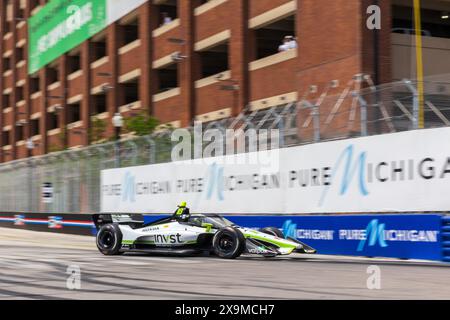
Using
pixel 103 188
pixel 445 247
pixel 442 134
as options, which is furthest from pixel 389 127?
pixel 103 188

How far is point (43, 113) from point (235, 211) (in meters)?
30.4

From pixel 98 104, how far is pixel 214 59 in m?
12.8

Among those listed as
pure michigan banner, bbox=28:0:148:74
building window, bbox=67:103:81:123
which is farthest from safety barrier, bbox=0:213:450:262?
building window, bbox=67:103:81:123

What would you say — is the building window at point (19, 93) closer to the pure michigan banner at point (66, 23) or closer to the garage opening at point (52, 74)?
the pure michigan banner at point (66, 23)

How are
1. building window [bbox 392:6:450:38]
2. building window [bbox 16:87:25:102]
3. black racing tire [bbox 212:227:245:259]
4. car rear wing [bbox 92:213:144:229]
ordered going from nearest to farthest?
black racing tire [bbox 212:227:245:259] < car rear wing [bbox 92:213:144:229] < building window [bbox 392:6:450:38] < building window [bbox 16:87:25:102]

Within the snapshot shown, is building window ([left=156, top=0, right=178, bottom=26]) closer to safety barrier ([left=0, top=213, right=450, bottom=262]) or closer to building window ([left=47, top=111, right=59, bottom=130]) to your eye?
building window ([left=47, top=111, right=59, bottom=130])

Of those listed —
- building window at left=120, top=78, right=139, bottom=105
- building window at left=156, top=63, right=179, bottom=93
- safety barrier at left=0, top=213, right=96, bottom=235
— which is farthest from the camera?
building window at left=120, top=78, right=139, bottom=105

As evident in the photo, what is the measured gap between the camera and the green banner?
127 ft

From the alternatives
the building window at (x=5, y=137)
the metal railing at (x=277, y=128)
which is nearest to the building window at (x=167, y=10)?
the metal railing at (x=277, y=128)

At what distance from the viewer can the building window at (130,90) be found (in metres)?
37.0

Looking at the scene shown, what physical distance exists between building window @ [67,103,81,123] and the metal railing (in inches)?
350

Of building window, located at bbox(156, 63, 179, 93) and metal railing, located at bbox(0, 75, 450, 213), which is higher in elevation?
building window, located at bbox(156, 63, 179, 93)

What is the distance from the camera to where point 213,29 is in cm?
2845

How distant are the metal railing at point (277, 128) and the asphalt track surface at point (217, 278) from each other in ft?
10.2
